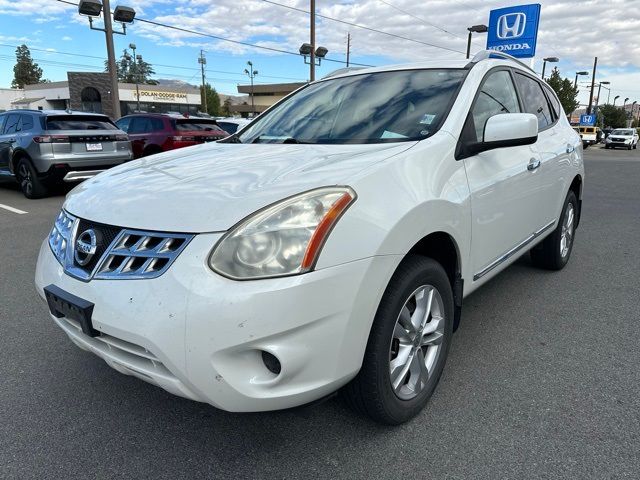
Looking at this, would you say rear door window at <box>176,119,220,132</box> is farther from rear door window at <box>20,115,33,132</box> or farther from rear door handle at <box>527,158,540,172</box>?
rear door handle at <box>527,158,540,172</box>

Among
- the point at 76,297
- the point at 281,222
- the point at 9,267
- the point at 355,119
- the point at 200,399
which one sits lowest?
the point at 9,267

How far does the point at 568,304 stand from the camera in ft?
12.2

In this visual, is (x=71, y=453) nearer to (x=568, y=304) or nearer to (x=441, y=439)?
(x=441, y=439)

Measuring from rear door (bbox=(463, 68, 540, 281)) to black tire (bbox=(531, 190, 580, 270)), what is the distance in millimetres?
904

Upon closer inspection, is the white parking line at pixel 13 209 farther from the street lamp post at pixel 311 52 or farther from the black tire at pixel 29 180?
the street lamp post at pixel 311 52

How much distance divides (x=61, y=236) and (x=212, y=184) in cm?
80

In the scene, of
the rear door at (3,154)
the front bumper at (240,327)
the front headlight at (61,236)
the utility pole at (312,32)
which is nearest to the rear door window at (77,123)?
the rear door at (3,154)

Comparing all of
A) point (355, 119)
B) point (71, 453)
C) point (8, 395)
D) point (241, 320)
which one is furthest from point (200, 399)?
point (355, 119)

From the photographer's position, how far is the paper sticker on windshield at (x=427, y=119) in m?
2.56

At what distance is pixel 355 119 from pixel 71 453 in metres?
2.17

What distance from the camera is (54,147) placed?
27.5ft

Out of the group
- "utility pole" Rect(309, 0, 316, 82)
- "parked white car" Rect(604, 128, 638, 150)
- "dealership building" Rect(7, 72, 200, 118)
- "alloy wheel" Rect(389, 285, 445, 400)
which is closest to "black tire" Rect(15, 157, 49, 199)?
"alloy wheel" Rect(389, 285, 445, 400)

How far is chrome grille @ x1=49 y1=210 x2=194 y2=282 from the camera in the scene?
1.74m

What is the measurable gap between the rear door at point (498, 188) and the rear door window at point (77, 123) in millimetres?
7818
